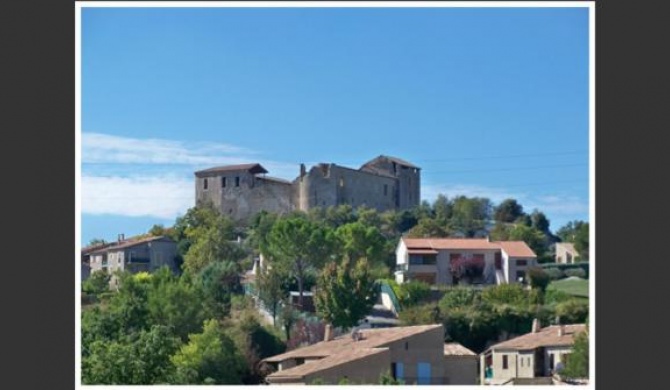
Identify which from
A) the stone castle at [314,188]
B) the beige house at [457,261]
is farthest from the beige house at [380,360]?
the stone castle at [314,188]

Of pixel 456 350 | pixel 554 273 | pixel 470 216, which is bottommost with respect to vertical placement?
pixel 456 350

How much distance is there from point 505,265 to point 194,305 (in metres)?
9.94

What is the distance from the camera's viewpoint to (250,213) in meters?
44.8

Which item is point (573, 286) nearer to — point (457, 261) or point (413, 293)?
point (457, 261)

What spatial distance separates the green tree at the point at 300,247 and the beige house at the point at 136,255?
11.7ft

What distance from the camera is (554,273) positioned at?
118 ft

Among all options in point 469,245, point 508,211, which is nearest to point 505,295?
point 469,245

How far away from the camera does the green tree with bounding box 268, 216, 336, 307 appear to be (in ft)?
117

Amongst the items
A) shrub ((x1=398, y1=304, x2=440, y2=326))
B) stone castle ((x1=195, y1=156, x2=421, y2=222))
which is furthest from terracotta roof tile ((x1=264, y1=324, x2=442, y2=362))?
stone castle ((x1=195, y1=156, x2=421, y2=222))

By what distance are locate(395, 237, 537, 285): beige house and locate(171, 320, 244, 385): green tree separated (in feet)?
29.9

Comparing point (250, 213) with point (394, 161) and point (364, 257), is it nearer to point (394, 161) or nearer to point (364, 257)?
point (394, 161)

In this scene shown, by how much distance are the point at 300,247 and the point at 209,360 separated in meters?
9.24

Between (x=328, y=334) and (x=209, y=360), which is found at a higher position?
(x=328, y=334)

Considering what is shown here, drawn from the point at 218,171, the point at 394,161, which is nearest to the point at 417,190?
the point at 394,161
